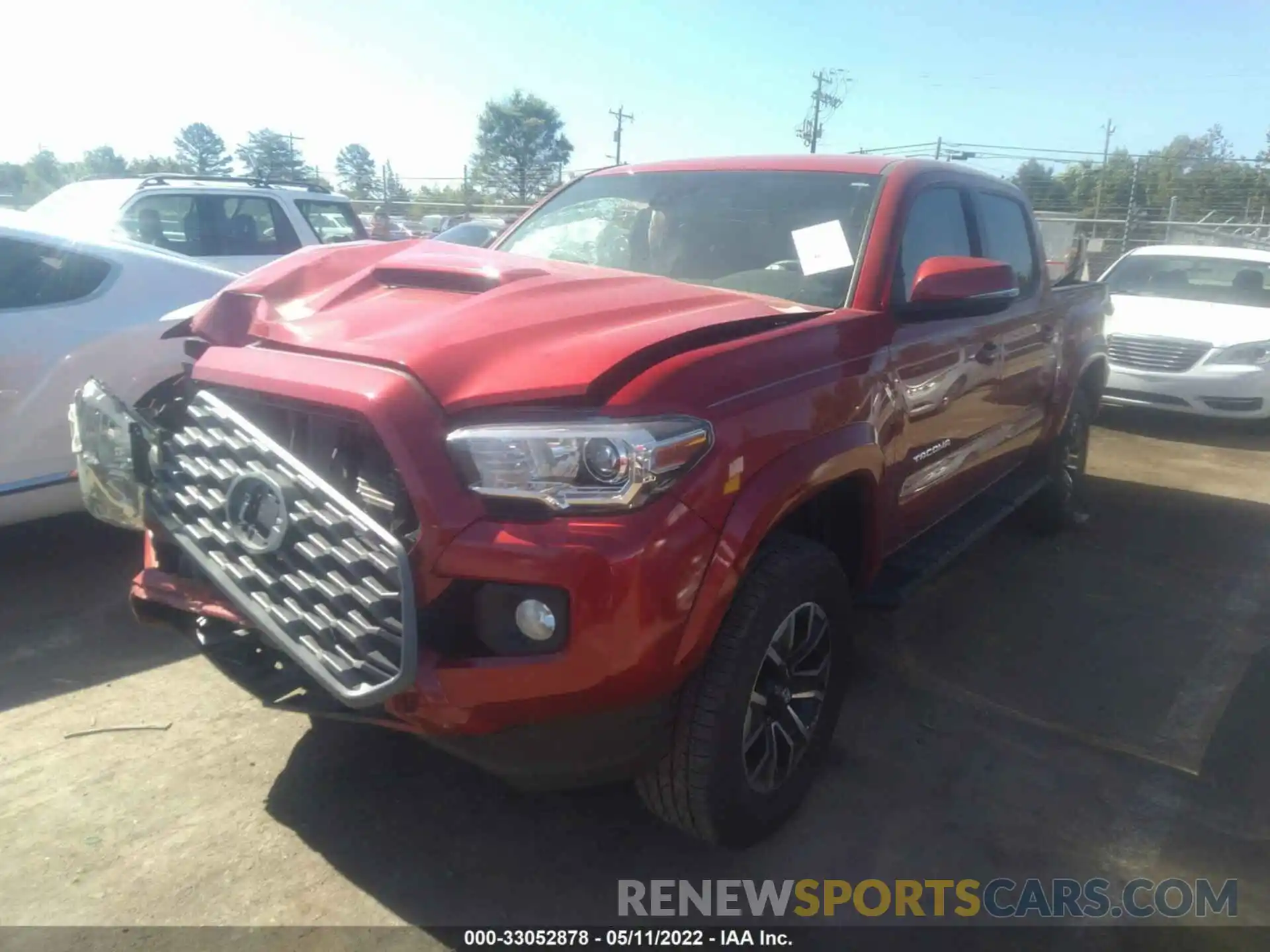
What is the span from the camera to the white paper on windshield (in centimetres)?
321

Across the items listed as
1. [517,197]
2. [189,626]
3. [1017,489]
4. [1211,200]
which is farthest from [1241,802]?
[517,197]

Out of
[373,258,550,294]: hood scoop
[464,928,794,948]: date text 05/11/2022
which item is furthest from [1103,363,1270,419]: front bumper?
[464,928,794,948]: date text 05/11/2022

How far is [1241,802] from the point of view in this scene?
3025mm

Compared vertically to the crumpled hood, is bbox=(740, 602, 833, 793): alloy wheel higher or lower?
lower

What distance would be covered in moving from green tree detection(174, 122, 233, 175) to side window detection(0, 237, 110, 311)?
31600 millimetres

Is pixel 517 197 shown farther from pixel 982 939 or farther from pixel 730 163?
pixel 982 939

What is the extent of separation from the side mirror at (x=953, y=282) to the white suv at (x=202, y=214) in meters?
6.24

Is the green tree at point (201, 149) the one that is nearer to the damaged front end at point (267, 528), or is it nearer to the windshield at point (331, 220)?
the windshield at point (331, 220)

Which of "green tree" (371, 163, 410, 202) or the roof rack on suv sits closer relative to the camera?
the roof rack on suv

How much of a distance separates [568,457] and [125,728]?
6.72ft

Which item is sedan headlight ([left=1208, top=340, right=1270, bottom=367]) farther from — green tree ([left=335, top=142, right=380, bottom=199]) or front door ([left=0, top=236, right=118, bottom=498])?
green tree ([left=335, top=142, right=380, bottom=199])

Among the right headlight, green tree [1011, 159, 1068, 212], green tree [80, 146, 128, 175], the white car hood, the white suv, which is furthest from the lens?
green tree [80, 146, 128, 175]

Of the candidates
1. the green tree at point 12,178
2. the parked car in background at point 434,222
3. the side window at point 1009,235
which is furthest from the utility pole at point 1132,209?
the green tree at point 12,178

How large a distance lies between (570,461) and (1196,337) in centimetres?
813
